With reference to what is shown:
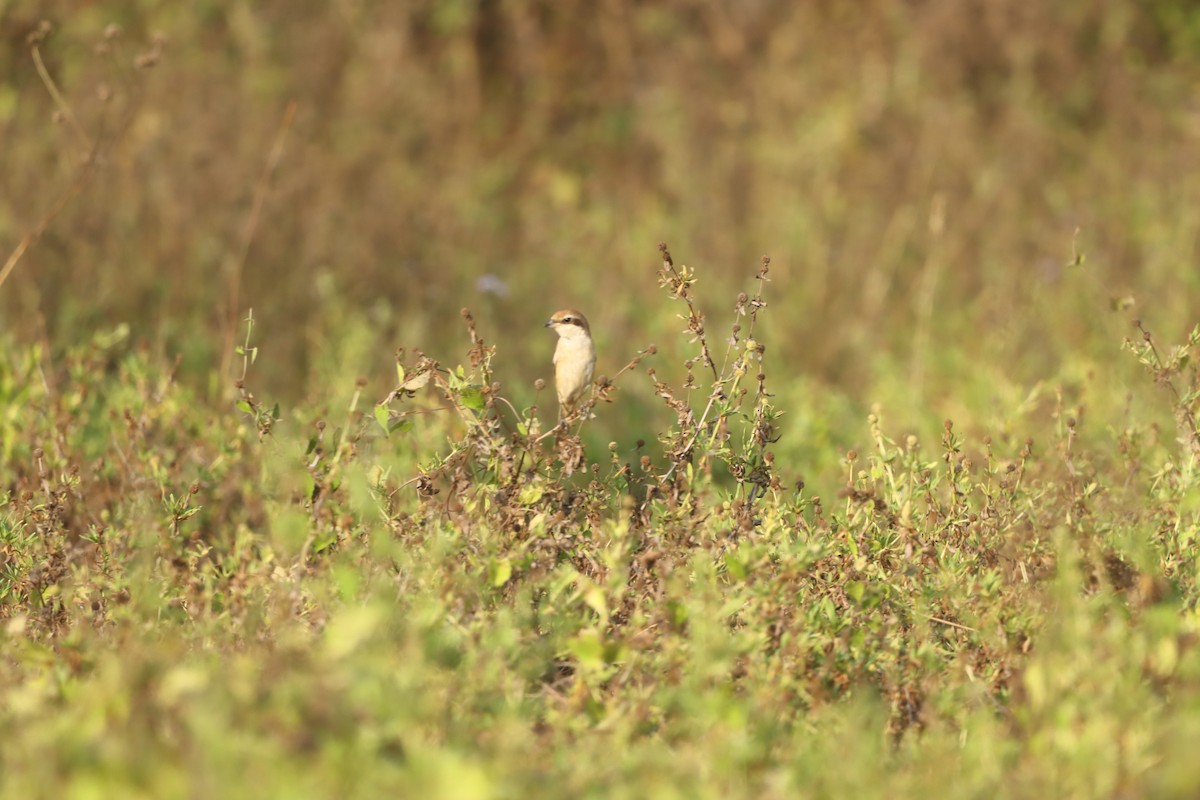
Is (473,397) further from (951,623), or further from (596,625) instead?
(951,623)

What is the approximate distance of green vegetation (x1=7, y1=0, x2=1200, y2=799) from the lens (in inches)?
119

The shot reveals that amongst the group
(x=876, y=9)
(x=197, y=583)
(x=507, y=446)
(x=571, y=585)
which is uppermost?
(x=876, y=9)

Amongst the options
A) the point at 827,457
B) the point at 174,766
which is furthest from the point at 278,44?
the point at 174,766

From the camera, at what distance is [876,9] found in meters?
10.5

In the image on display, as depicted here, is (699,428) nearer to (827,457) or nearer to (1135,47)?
(827,457)

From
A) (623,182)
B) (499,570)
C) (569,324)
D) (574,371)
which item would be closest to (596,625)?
(499,570)

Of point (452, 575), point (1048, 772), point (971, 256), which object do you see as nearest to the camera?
point (1048, 772)

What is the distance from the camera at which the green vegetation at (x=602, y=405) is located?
302 centimetres

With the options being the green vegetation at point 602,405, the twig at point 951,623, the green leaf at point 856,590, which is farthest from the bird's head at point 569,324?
the twig at point 951,623

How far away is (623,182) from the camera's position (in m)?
10.2

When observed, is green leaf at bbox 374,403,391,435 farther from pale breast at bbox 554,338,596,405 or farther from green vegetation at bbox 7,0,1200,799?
pale breast at bbox 554,338,596,405

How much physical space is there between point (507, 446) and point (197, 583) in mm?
906

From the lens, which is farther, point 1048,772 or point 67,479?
point 67,479

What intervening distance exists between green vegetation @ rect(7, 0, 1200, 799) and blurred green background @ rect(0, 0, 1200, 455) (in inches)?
1.4
